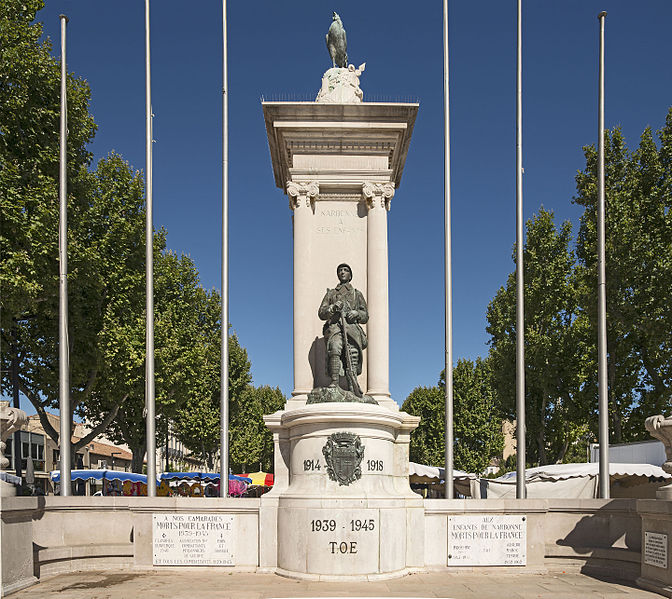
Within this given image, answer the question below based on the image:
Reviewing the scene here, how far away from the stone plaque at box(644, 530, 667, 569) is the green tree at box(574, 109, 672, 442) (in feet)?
49.0

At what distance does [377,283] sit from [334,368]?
2.92 metres

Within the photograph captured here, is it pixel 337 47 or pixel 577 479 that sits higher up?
pixel 337 47

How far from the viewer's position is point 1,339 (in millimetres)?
24891

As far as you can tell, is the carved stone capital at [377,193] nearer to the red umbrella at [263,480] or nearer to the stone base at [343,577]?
the stone base at [343,577]

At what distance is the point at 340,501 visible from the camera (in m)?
12.6

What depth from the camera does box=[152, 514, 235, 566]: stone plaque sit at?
1353 centimetres

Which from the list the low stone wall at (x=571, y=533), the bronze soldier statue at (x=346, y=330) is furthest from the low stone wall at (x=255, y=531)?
the bronze soldier statue at (x=346, y=330)

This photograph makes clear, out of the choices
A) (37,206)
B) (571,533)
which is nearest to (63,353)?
(37,206)

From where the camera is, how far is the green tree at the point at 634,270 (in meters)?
26.0

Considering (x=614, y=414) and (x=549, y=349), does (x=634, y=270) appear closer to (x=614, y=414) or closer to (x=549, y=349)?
(x=614, y=414)

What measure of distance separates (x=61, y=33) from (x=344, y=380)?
13336 millimetres

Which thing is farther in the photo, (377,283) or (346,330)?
(377,283)

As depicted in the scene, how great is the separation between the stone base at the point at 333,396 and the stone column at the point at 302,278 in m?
1.29

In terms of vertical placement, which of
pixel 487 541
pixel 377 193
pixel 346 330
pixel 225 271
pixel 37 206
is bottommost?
pixel 487 541
